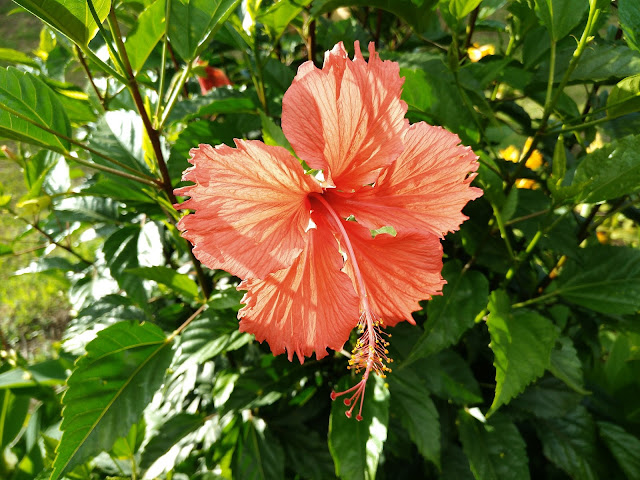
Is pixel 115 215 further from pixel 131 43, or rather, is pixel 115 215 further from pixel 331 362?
pixel 331 362

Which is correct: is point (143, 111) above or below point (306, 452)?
above

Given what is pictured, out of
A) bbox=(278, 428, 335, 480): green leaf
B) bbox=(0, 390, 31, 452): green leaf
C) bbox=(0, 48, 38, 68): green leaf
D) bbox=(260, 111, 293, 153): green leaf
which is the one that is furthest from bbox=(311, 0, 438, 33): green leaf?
bbox=(0, 390, 31, 452): green leaf

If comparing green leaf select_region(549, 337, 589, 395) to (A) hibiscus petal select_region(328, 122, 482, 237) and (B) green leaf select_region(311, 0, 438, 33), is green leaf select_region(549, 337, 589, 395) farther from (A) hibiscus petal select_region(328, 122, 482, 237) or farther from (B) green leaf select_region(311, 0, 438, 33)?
(B) green leaf select_region(311, 0, 438, 33)

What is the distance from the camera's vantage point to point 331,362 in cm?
118

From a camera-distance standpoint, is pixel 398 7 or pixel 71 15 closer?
Answer: pixel 71 15

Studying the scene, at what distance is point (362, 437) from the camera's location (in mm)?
936

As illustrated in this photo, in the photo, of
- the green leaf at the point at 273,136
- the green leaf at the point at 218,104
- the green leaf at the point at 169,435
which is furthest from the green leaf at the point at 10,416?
the green leaf at the point at 273,136

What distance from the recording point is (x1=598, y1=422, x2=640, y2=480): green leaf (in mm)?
1232

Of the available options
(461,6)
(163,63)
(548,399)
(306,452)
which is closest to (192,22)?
(163,63)

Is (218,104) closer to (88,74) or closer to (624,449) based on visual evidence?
(88,74)

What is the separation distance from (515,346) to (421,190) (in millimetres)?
364

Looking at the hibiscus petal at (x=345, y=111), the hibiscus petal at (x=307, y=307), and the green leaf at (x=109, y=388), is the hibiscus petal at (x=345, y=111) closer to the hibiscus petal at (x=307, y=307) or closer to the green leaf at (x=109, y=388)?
the hibiscus petal at (x=307, y=307)

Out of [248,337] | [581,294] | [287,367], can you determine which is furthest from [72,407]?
[581,294]

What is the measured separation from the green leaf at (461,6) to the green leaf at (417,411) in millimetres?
699
